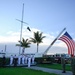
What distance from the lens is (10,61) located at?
3075cm

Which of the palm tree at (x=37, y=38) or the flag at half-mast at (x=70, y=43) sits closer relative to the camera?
the flag at half-mast at (x=70, y=43)

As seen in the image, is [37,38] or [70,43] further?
[37,38]

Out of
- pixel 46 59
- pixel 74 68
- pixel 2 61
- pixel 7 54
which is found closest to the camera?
pixel 74 68

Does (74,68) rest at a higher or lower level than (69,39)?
lower

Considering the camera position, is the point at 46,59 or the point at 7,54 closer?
the point at 7,54

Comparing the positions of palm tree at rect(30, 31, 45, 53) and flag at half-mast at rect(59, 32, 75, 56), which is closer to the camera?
flag at half-mast at rect(59, 32, 75, 56)

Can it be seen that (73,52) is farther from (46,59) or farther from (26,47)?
(26,47)

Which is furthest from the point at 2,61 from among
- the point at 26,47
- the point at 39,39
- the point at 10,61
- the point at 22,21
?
the point at 26,47

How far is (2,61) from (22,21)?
63.7ft

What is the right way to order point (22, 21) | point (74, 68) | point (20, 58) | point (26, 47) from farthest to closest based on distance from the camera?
1. point (26, 47)
2. point (22, 21)
3. point (20, 58)
4. point (74, 68)

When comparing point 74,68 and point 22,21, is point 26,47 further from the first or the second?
point 74,68

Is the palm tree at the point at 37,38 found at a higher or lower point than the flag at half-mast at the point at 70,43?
higher

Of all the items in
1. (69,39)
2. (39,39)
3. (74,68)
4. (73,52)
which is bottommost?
(74,68)

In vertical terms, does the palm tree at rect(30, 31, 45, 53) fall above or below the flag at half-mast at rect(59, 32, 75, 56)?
above
